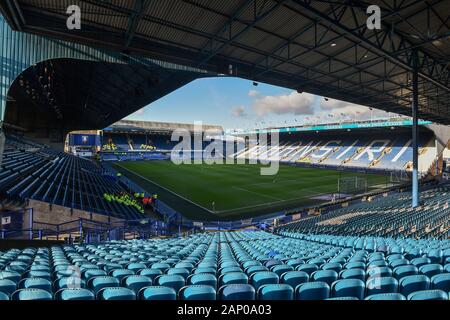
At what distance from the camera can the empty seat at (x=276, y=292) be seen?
3012 millimetres

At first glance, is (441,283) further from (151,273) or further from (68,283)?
(68,283)

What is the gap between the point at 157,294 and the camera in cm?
293

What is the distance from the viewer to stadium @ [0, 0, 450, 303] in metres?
3.68

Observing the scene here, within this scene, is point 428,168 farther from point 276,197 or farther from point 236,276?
point 236,276

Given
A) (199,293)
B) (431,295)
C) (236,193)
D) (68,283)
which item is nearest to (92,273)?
(68,283)

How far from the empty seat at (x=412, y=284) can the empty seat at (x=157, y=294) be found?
9.28ft

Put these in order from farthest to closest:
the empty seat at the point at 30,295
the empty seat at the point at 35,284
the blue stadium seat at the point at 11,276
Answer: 1. the blue stadium seat at the point at 11,276
2. the empty seat at the point at 35,284
3. the empty seat at the point at 30,295

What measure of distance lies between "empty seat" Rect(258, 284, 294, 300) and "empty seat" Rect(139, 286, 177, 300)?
3.32 ft

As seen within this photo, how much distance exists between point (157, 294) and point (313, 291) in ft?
5.86

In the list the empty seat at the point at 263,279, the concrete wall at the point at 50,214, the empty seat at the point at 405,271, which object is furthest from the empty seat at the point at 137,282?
the concrete wall at the point at 50,214

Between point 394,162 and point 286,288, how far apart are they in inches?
2099

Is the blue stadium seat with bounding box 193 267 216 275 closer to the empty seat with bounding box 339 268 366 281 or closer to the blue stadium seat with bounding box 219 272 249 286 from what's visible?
the blue stadium seat with bounding box 219 272 249 286

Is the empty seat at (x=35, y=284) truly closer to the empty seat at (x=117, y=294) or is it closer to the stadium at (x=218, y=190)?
the stadium at (x=218, y=190)

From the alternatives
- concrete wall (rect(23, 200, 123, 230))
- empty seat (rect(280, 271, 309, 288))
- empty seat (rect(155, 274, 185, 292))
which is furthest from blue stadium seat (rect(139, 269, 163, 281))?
concrete wall (rect(23, 200, 123, 230))
